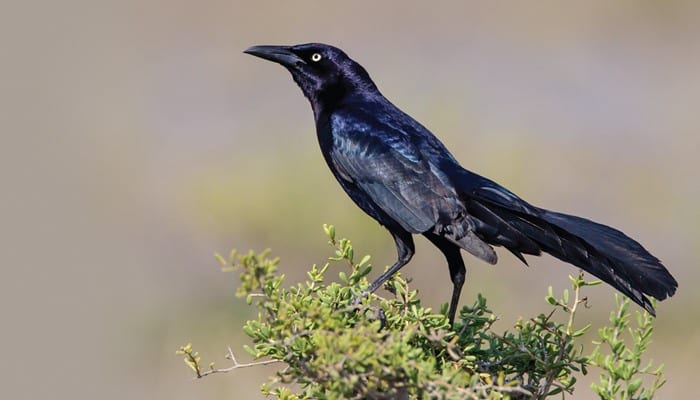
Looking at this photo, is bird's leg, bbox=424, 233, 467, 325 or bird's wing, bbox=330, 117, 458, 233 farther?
bird's leg, bbox=424, 233, 467, 325

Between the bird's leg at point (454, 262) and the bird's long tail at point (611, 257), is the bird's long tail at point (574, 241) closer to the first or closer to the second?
the bird's long tail at point (611, 257)

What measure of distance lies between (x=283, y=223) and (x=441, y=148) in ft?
17.9

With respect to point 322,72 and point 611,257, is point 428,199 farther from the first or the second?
point 322,72

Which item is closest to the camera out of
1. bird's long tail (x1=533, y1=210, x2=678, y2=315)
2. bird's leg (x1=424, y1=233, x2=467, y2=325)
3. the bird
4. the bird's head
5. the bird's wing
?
bird's long tail (x1=533, y1=210, x2=678, y2=315)

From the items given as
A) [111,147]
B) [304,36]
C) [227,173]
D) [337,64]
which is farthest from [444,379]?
[304,36]

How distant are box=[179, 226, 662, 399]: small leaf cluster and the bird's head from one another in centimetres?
162

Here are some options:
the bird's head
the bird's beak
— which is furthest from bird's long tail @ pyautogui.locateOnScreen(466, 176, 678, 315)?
the bird's beak

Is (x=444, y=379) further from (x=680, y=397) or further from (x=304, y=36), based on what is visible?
(x=304, y=36)

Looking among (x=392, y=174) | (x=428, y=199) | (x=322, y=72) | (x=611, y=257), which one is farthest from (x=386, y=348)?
(x=322, y=72)

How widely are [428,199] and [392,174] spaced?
300mm

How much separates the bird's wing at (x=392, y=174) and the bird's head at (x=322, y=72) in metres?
0.37

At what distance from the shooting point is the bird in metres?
4.10

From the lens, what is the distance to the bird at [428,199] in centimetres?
→ 410

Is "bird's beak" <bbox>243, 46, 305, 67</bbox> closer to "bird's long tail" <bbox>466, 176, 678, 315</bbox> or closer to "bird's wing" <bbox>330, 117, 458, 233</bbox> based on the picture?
"bird's wing" <bbox>330, 117, 458, 233</bbox>
